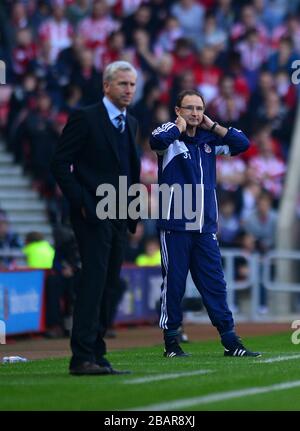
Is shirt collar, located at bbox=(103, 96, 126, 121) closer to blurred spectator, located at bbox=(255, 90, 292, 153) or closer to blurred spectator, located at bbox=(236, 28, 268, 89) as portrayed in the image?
blurred spectator, located at bbox=(255, 90, 292, 153)

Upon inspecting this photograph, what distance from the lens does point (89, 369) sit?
31.7 feet

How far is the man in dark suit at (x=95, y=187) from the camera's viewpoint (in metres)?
9.49

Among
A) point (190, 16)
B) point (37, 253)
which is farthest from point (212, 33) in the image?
point (37, 253)

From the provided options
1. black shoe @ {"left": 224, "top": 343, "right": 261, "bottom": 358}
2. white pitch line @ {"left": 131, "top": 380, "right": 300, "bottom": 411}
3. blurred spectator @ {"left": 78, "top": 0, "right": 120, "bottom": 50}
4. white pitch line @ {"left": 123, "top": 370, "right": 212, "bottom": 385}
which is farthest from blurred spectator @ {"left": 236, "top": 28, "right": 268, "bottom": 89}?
white pitch line @ {"left": 131, "top": 380, "right": 300, "bottom": 411}

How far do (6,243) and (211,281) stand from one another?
736 centimetres

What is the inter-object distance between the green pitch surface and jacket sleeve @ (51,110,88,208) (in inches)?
50.1

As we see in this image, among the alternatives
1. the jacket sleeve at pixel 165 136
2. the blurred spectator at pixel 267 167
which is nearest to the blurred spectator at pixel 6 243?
the blurred spectator at pixel 267 167

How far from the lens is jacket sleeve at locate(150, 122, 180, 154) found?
1100 centimetres

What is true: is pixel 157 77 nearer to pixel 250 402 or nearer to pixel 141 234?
pixel 141 234

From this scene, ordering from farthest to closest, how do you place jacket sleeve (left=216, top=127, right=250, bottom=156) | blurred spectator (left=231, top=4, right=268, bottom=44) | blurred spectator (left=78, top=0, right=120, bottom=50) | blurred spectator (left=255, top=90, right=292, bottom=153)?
1. blurred spectator (left=231, top=4, right=268, bottom=44)
2. blurred spectator (left=78, top=0, right=120, bottom=50)
3. blurred spectator (left=255, top=90, right=292, bottom=153)
4. jacket sleeve (left=216, top=127, right=250, bottom=156)

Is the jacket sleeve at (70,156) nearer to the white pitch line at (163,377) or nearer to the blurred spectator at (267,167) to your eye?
the white pitch line at (163,377)

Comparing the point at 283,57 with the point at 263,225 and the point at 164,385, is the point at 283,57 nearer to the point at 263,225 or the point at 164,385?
the point at 263,225

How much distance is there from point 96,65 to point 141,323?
5275 mm

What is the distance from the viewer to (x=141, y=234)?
784 inches
